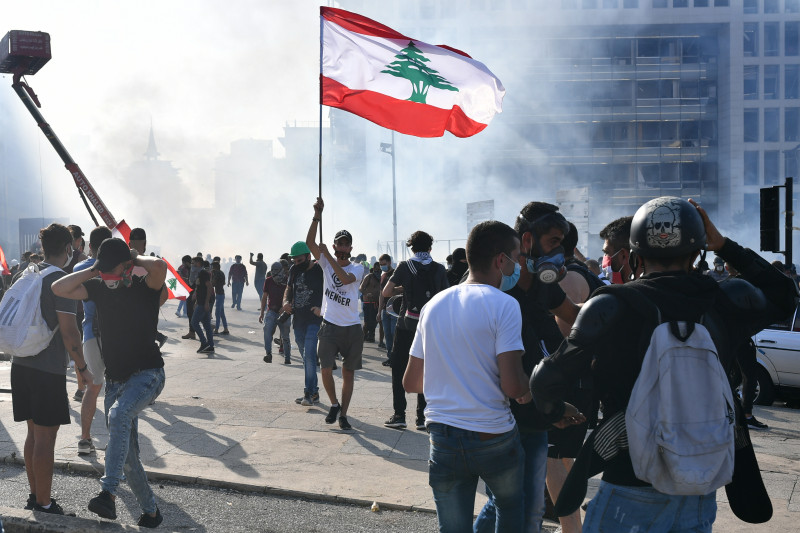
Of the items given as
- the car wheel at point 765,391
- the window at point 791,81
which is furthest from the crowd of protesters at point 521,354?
the window at point 791,81

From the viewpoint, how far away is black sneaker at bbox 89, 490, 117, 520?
4180 mm

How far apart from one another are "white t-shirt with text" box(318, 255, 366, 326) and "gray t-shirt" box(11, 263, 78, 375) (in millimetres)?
2775

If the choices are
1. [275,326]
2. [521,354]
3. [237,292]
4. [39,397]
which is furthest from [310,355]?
[237,292]

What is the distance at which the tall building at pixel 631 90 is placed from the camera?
2280 inches

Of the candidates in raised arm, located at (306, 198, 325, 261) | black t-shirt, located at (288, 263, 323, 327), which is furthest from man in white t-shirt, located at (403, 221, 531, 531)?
black t-shirt, located at (288, 263, 323, 327)

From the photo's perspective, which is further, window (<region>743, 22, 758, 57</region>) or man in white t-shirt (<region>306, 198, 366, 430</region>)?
window (<region>743, 22, 758, 57</region>)

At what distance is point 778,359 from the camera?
30.9 ft

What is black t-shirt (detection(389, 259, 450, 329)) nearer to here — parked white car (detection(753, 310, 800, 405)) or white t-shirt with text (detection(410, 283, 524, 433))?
white t-shirt with text (detection(410, 283, 524, 433))

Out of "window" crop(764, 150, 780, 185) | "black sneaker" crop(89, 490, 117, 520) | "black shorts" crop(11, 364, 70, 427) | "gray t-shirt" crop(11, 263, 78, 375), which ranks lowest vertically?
"black sneaker" crop(89, 490, 117, 520)

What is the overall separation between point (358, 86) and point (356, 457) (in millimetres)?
3343

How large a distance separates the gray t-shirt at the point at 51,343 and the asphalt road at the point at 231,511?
2.98ft

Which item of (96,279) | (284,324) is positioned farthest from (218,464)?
(284,324)

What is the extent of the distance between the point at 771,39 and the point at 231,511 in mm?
63070

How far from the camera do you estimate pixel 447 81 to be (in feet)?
24.4
